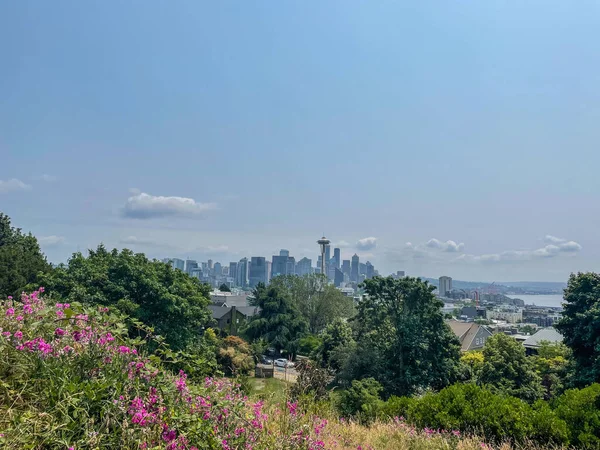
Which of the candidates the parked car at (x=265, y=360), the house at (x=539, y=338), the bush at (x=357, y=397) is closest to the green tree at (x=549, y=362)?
the house at (x=539, y=338)

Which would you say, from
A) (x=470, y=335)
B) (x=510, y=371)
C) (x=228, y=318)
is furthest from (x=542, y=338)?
(x=228, y=318)

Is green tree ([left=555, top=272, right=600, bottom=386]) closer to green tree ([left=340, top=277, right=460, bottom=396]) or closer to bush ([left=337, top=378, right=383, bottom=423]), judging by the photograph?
green tree ([left=340, top=277, right=460, bottom=396])

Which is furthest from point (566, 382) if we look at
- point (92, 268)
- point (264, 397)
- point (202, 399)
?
point (92, 268)

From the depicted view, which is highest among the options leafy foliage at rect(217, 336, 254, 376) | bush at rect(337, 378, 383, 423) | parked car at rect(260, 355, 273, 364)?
bush at rect(337, 378, 383, 423)

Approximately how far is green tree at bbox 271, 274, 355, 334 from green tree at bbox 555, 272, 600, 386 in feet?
71.5

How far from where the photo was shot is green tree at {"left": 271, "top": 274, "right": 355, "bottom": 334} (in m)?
35.6

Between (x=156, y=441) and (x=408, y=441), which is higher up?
A: (x=156, y=441)

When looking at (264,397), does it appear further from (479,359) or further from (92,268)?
(479,359)

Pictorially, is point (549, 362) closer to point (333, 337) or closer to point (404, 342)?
point (404, 342)

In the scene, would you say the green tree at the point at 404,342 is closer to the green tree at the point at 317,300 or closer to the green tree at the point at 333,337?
the green tree at the point at 333,337

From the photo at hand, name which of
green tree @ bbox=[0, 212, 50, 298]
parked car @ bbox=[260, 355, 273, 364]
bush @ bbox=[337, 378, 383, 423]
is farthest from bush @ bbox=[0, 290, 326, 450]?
parked car @ bbox=[260, 355, 273, 364]

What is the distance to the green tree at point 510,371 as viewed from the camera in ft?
51.3

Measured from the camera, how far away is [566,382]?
47.2 ft

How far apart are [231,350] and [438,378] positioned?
10195 mm
